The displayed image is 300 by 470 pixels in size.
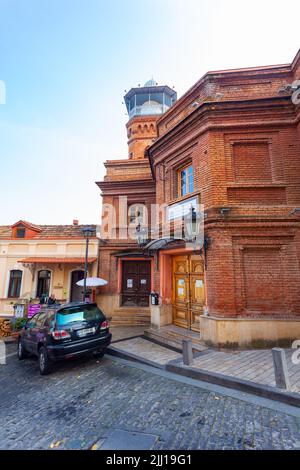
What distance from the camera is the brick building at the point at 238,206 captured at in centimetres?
648

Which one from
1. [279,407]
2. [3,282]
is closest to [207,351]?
[279,407]

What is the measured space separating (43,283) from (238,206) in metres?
12.5

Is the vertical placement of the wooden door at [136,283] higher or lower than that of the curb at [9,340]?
higher

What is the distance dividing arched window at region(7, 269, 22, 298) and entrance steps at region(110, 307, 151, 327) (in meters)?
6.84

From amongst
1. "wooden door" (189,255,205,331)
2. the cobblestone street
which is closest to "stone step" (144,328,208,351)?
"wooden door" (189,255,205,331)

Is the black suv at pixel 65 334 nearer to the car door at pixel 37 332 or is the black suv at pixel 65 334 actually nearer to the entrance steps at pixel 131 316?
the car door at pixel 37 332

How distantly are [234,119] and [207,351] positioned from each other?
7.53 m

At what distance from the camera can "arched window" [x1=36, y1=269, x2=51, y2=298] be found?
536 inches

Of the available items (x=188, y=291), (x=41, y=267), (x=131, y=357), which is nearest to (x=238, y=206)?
(x=188, y=291)

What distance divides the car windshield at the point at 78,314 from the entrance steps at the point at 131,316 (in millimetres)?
5019

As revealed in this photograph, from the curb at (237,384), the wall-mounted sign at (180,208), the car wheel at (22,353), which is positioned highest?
the wall-mounted sign at (180,208)

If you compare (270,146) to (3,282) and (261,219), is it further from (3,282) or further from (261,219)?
(3,282)

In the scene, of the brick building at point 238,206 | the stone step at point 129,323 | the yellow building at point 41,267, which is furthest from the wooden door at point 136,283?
the brick building at point 238,206

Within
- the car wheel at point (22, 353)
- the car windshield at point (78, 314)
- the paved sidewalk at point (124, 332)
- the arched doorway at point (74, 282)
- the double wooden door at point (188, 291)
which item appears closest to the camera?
the car windshield at point (78, 314)
